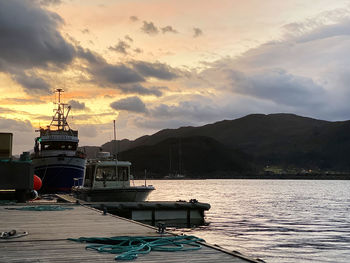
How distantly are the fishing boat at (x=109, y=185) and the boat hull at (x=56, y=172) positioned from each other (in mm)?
23214

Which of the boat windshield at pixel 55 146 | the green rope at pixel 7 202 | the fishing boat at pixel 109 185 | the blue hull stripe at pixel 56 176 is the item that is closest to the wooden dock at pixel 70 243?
the green rope at pixel 7 202

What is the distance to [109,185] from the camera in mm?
35531

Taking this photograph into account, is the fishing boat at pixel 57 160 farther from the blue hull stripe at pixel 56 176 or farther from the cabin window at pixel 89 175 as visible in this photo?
the cabin window at pixel 89 175

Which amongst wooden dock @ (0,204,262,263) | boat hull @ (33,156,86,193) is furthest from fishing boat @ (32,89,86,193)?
wooden dock @ (0,204,262,263)

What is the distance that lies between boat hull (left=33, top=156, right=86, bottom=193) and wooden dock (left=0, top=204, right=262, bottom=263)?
145 feet

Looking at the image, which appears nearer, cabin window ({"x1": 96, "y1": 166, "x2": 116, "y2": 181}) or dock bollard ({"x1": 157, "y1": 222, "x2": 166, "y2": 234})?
→ dock bollard ({"x1": 157, "y1": 222, "x2": 166, "y2": 234})

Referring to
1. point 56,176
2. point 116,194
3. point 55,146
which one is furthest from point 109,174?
point 55,146

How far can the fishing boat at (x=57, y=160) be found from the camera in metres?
60.1

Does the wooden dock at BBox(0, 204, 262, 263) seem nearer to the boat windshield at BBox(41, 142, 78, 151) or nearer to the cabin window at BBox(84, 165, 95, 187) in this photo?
the cabin window at BBox(84, 165, 95, 187)

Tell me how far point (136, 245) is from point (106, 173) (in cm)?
2634

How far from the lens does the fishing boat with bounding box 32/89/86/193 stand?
60.1 metres

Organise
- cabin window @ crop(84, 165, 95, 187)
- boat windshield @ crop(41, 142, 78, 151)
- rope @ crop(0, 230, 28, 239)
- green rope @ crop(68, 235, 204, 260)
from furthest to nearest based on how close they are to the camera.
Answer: boat windshield @ crop(41, 142, 78, 151), cabin window @ crop(84, 165, 95, 187), rope @ crop(0, 230, 28, 239), green rope @ crop(68, 235, 204, 260)

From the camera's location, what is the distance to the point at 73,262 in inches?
328

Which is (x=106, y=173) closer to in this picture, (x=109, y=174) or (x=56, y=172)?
(x=109, y=174)
